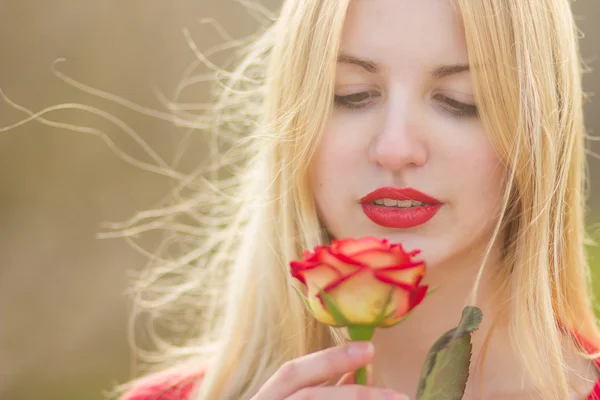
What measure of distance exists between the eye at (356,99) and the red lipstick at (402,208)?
138 millimetres

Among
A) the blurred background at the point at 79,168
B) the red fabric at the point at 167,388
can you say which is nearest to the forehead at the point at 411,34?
the red fabric at the point at 167,388

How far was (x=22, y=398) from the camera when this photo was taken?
432cm

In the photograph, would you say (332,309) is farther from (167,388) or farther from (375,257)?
(167,388)

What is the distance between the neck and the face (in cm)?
13

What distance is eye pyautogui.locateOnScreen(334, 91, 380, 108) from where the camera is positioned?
1340 millimetres

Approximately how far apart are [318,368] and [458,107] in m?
0.48

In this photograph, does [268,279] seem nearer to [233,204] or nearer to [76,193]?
[233,204]

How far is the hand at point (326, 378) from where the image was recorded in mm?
955

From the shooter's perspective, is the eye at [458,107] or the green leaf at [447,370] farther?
the eye at [458,107]

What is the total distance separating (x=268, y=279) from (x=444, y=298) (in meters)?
0.32

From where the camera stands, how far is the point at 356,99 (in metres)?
1.36

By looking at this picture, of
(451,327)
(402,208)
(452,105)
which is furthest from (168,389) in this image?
(452,105)

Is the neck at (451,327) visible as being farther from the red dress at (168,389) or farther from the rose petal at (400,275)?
the rose petal at (400,275)

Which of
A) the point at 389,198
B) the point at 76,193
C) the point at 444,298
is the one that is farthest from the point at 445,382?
the point at 76,193
